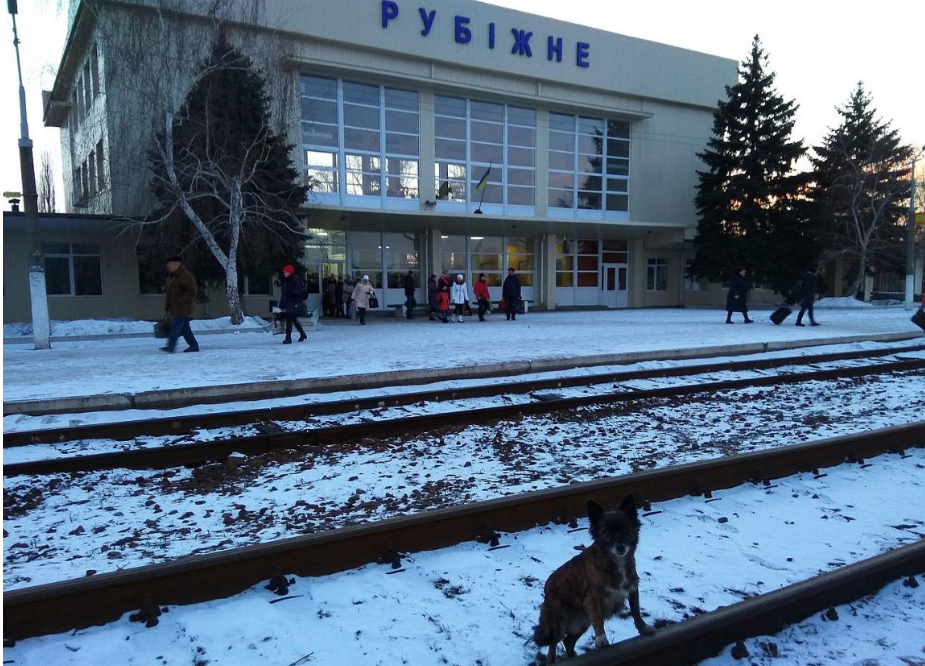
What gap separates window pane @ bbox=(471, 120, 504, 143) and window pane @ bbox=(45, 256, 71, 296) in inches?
781

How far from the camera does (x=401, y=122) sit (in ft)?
97.9

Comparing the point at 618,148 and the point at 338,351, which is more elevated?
the point at 618,148

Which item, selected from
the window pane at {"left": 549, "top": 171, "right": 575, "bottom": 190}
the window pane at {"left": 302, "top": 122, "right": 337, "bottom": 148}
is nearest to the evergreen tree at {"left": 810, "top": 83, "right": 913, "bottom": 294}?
the window pane at {"left": 549, "top": 171, "right": 575, "bottom": 190}

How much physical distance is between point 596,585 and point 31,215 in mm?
17205

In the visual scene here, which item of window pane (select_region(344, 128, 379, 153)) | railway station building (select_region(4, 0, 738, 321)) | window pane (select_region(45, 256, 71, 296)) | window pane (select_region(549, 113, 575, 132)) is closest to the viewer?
railway station building (select_region(4, 0, 738, 321))

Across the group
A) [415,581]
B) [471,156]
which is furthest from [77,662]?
[471,156]

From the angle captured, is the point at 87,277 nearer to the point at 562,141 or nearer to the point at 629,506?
the point at 562,141

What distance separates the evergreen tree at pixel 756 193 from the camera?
34.8 meters

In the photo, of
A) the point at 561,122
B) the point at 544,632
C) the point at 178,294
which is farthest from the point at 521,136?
the point at 544,632

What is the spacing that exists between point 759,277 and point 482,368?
2969cm

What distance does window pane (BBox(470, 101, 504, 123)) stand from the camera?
104 feet

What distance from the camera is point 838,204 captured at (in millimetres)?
34875

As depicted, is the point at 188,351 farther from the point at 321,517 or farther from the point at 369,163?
the point at 369,163

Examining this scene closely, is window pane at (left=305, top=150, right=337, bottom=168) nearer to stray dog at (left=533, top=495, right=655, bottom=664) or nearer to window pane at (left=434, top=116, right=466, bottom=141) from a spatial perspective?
window pane at (left=434, top=116, right=466, bottom=141)
